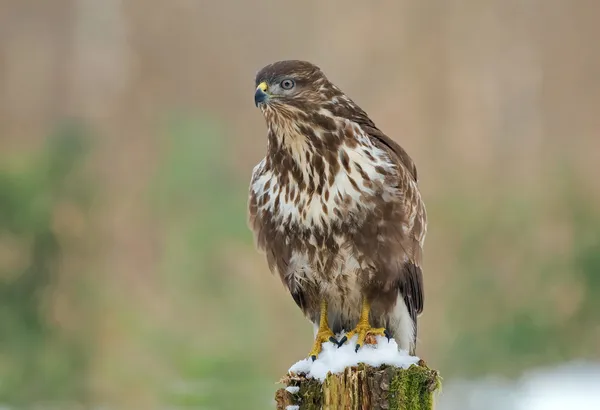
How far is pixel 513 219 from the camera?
10.1m

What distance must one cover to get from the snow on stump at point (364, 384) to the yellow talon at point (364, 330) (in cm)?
45

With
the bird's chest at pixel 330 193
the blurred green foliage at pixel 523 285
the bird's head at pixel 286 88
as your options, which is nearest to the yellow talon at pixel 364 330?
the bird's chest at pixel 330 193

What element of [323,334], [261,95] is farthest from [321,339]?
[261,95]

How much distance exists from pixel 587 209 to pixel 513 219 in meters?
0.89

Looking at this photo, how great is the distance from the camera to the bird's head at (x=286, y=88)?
348cm

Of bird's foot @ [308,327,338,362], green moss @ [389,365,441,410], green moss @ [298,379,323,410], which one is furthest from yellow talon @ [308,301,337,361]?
green moss @ [389,365,441,410]

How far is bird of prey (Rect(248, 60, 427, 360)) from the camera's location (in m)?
3.48

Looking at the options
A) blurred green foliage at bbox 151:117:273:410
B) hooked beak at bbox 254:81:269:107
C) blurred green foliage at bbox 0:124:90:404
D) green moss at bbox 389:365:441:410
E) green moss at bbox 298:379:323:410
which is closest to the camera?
green moss at bbox 389:365:441:410

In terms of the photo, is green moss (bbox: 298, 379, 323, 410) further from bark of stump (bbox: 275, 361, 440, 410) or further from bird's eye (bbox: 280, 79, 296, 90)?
bird's eye (bbox: 280, 79, 296, 90)

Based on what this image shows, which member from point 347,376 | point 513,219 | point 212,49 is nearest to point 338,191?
point 347,376

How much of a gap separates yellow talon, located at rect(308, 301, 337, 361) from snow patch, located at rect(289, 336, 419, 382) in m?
0.30

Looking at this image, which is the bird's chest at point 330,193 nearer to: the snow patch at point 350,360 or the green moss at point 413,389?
the snow patch at point 350,360

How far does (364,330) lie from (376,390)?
755 mm

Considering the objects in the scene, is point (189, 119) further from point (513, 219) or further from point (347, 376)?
point (347, 376)
